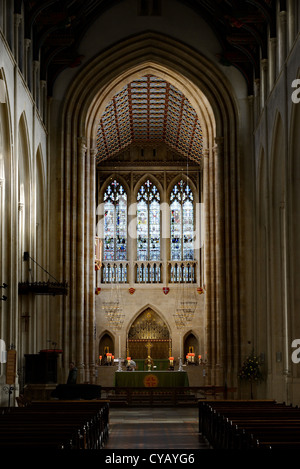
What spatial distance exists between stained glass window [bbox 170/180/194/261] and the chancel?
22.4ft

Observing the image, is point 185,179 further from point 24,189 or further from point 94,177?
point 24,189

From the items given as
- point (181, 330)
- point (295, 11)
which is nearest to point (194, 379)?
point (181, 330)

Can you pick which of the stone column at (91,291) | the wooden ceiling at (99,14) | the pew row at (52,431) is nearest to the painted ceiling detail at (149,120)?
the wooden ceiling at (99,14)

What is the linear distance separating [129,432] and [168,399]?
9.03 m

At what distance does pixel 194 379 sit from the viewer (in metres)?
31.9

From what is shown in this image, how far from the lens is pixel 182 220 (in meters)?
40.5

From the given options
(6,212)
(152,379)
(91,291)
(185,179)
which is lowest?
(152,379)

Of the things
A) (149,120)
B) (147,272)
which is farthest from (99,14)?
(147,272)

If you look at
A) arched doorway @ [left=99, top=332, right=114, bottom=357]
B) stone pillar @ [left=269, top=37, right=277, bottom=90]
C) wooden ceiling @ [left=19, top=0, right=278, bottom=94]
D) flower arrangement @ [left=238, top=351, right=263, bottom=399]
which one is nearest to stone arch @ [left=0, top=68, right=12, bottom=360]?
wooden ceiling @ [left=19, top=0, right=278, bottom=94]

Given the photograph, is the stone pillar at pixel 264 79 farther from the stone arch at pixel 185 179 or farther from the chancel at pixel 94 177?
the stone arch at pixel 185 179

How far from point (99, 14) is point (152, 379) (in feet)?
40.9

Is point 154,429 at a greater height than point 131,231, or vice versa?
point 131,231

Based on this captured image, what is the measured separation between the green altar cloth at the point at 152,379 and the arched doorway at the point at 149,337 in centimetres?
1245

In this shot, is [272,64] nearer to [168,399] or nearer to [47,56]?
[47,56]
